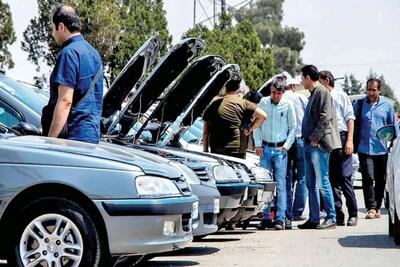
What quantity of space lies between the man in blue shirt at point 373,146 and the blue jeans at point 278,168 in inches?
64.9

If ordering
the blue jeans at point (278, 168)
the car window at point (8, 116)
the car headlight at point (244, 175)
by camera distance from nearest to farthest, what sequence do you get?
the car window at point (8, 116)
the car headlight at point (244, 175)
the blue jeans at point (278, 168)

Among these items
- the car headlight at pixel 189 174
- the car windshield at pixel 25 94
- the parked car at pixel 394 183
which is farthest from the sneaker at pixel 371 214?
the car windshield at pixel 25 94

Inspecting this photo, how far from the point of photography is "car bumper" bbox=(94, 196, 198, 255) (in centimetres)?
639

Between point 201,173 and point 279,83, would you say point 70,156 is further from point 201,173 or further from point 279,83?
point 279,83

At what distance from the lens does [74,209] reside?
6.43 metres

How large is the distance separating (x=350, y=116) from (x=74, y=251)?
6568 mm

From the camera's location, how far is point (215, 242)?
10.0m

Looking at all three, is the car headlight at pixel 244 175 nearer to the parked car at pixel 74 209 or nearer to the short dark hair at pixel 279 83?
the short dark hair at pixel 279 83

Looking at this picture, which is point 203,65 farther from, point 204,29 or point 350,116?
point 204,29

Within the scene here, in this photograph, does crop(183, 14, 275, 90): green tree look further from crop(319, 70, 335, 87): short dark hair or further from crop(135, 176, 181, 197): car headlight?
crop(135, 176, 181, 197): car headlight

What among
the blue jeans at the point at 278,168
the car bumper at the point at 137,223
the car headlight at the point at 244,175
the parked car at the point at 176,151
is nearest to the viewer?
the car bumper at the point at 137,223

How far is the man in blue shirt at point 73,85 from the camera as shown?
7426mm

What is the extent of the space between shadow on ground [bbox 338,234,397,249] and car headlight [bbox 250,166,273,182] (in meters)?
1.12

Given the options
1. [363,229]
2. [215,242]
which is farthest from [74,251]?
[363,229]
